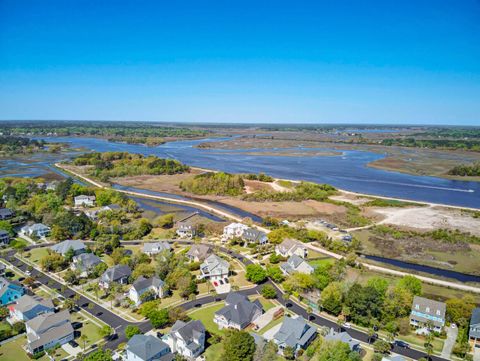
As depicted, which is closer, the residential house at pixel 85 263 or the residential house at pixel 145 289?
the residential house at pixel 145 289

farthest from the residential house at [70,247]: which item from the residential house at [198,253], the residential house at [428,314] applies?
the residential house at [428,314]

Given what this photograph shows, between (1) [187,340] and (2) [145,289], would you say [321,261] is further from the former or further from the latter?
(1) [187,340]

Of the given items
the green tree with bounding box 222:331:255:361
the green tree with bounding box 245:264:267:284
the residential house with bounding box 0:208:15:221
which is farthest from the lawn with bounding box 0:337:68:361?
the residential house with bounding box 0:208:15:221

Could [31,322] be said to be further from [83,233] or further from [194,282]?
[83,233]

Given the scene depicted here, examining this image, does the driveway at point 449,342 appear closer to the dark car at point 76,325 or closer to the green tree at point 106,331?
the green tree at point 106,331

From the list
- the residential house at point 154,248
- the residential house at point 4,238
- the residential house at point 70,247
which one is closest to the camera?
the residential house at point 70,247

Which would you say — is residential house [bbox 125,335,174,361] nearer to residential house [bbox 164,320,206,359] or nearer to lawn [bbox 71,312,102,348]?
residential house [bbox 164,320,206,359]

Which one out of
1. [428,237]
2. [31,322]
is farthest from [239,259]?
[428,237]
